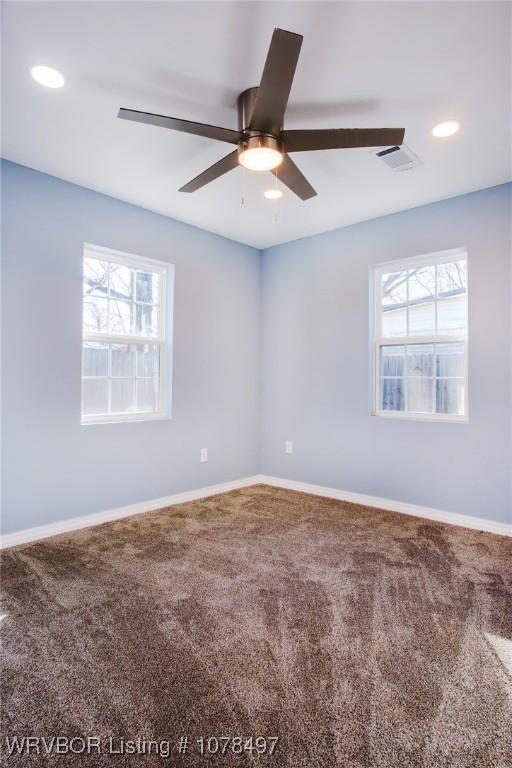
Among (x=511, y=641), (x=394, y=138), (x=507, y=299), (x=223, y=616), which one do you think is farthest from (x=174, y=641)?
(x=507, y=299)

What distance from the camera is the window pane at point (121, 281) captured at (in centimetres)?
362

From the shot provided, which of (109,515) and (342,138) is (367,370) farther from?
(109,515)

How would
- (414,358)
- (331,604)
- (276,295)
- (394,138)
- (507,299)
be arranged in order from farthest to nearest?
(276,295), (414,358), (507,299), (331,604), (394,138)

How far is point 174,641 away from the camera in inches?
71.6

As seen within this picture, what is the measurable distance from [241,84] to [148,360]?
2367mm

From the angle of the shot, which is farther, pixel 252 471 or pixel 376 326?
pixel 252 471

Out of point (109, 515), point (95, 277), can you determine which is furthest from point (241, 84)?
point (109, 515)

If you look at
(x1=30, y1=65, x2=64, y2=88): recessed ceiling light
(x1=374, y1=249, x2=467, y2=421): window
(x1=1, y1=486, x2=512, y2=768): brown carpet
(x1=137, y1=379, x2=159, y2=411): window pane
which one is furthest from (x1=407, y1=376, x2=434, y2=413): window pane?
(x1=30, y1=65, x2=64, y2=88): recessed ceiling light

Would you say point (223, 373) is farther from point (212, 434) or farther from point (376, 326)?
point (376, 326)

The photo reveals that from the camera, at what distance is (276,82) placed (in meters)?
1.68

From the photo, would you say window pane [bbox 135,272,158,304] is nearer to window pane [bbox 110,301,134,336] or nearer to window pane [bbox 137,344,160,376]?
window pane [bbox 110,301,134,336]

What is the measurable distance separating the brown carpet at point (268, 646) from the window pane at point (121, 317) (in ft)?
5.48

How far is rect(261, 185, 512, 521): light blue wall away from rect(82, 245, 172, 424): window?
1336mm

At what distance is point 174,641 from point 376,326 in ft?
10.4
